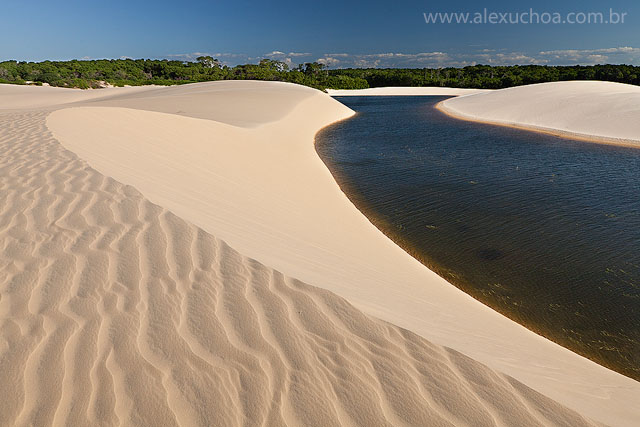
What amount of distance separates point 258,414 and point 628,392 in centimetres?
300

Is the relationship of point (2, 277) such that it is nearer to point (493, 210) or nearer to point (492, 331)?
point (492, 331)

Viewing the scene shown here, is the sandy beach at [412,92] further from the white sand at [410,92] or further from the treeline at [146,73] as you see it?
the treeline at [146,73]

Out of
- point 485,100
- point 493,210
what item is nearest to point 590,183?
point 493,210

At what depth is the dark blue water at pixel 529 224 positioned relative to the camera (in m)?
4.54

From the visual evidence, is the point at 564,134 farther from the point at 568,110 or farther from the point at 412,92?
the point at 412,92

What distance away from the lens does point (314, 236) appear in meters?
5.39

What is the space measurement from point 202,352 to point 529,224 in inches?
277

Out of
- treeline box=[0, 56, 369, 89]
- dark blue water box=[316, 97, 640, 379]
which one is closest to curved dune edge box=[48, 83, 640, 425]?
dark blue water box=[316, 97, 640, 379]

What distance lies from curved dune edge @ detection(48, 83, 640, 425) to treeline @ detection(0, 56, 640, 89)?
48222 mm

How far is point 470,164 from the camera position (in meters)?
12.3

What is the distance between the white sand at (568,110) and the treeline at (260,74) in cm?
3575

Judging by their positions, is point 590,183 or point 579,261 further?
point 590,183

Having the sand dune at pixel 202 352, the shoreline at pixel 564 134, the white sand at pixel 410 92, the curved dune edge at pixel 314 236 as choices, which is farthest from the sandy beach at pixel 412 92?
the sand dune at pixel 202 352

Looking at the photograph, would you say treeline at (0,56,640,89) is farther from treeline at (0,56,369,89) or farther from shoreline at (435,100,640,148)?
shoreline at (435,100,640,148)
